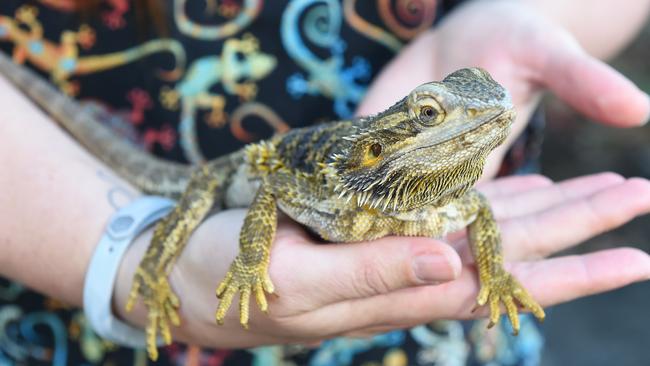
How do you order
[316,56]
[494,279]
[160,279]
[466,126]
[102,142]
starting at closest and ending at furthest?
1. [466,126]
2. [494,279]
3. [160,279]
4. [316,56]
5. [102,142]

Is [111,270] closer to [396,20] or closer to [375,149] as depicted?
[375,149]

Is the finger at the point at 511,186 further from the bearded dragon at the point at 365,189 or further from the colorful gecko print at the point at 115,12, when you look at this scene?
the colorful gecko print at the point at 115,12

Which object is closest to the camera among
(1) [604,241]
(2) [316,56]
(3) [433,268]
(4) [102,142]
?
(3) [433,268]

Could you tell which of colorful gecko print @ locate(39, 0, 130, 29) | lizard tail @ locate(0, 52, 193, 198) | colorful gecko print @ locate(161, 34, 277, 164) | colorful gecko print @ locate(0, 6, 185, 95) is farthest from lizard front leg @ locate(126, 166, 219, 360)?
colorful gecko print @ locate(39, 0, 130, 29)

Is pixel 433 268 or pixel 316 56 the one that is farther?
pixel 316 56

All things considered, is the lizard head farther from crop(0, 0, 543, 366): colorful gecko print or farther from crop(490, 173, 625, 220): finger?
crop(0, 0, 543, 366): colorful gecko print

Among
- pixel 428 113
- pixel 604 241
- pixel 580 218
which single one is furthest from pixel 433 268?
pixel 604 241

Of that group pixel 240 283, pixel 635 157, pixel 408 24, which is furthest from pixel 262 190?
pixel 635 157
